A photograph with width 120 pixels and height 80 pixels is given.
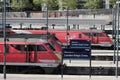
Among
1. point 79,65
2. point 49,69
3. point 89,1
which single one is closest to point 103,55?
point 79,65

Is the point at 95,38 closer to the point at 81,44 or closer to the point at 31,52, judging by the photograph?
the point at 31,52

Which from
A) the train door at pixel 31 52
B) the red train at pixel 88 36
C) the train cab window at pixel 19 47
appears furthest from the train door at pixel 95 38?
the train cab window at pixel 19 47

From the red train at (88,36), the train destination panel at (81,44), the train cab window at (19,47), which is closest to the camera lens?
the train destination panel at (81,44)

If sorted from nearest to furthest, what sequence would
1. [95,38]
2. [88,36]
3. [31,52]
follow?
1. [31,52]
2. [88,36]
3. [95,38]

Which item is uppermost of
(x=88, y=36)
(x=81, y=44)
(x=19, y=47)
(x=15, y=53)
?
(x=81, y=44)

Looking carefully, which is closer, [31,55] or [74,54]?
[74,54]

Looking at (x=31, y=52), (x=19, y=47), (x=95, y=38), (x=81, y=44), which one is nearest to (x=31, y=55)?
(x=31, y=52)

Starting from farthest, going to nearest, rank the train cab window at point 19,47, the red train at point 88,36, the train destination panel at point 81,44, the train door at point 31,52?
the red train at point 88,36, the train cab window at point 19,47, the train door at point 31,52, the train destination panel at point 81,44

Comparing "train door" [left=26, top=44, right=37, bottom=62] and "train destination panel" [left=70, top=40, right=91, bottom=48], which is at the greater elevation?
"train destination panel" [left=70, top=40, right=91, bottom=48]

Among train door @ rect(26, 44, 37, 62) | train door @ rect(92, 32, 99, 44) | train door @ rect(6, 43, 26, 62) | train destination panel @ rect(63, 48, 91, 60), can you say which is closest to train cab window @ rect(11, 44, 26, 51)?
train door @ rect(6, 43, 26, 62)

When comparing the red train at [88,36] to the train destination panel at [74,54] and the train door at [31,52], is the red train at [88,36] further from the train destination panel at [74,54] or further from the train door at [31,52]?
the train destination panel at [74,54]

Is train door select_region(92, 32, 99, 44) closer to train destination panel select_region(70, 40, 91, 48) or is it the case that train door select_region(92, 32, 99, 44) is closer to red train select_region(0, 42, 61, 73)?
red train select_region(0, 42, 61, 73)

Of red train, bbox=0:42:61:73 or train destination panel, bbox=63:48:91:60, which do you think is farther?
red train, bbox=0:42:61:73

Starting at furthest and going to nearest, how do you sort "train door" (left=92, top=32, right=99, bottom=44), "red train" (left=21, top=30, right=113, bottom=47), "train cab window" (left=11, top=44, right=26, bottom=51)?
1. "train door" (left=92, top=32, right=99, bottom=44)
2. "red train" (left=21, top=30, right=113, bottom=47)
3. "train cab window" (left=11, top=44, right=26, bottom=51)
